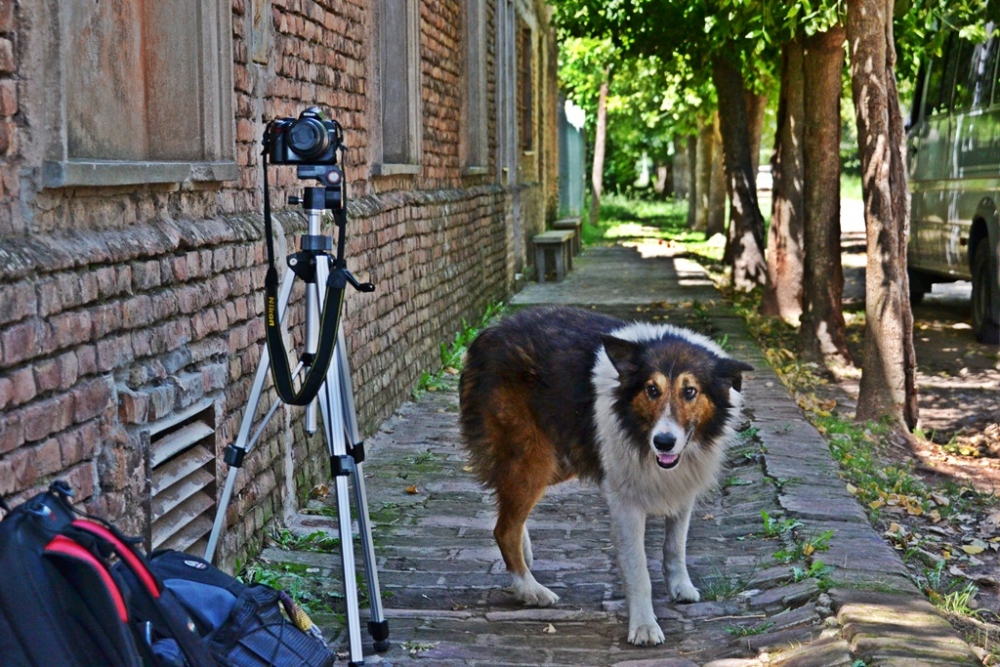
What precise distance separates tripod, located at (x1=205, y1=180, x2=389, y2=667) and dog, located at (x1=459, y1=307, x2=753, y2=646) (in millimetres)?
954

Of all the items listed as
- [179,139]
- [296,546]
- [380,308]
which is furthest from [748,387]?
[179,139]

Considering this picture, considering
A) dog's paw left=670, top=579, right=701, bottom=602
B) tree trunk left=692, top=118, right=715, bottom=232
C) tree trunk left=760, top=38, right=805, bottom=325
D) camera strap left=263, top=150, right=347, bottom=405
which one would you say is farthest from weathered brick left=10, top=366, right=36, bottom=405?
tree trunk left=692, top=118, right=715, bottom=232

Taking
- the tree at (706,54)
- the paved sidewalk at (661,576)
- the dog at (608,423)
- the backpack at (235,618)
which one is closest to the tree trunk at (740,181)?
the tree at (706,54)

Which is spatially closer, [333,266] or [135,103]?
[333,266]

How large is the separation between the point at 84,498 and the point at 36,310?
656mm

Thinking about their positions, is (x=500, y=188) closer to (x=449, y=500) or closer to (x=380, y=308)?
(x=380, y=308)

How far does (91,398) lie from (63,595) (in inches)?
61.3

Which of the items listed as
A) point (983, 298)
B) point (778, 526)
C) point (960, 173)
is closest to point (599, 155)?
point (960, 173)

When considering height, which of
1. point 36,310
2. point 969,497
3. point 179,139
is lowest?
point 969,497

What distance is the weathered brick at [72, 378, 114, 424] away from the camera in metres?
3.93

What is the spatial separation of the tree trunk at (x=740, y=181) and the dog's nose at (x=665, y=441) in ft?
45.6

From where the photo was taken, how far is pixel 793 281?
14461mm

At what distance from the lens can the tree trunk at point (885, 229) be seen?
9.09 metres

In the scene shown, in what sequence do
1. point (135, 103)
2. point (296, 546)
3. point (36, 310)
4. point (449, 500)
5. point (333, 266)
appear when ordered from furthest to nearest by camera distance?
point (449, 500), point (296, 546), point (135, 103), point (333, 266), point (36, 310)
